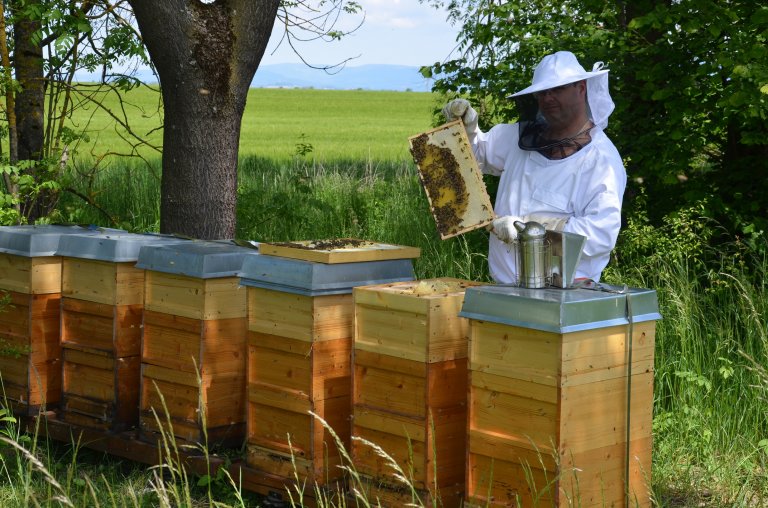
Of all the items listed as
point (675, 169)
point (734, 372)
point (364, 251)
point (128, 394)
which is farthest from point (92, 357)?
point (675, 169)

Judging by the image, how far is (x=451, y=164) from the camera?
166 inches

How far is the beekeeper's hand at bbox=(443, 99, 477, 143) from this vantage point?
429 cm

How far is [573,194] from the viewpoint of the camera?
3.92 metres

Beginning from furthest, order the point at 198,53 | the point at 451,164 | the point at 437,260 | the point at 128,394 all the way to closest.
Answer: the point at 437,260
the point at 198,53
the point at 128,394
the point at 451,164

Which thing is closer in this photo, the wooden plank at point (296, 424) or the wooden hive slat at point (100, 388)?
the wooden plank at point (296, 424)

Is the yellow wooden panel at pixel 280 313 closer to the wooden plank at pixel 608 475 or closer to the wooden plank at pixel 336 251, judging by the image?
the wooden plank at pixel 336 251

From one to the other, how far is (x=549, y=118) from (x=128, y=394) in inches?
96.8

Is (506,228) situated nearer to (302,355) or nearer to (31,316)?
(302,355)

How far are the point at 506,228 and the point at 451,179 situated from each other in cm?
48

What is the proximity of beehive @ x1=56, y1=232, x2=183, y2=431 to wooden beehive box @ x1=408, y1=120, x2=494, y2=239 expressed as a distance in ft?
4.67

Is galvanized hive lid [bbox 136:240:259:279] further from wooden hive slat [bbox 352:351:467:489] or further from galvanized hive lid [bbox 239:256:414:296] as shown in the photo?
wooden hive slat [bbox 352:351:467:489]

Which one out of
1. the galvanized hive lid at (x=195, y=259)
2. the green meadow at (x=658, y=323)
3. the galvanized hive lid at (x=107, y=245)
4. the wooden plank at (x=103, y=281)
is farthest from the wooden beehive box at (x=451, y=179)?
the wooden plank at (x=103, y=281)

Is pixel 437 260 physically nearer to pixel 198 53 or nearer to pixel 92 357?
pixel 198 53

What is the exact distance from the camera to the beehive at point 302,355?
388 cm
